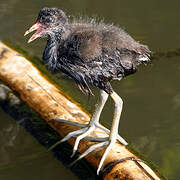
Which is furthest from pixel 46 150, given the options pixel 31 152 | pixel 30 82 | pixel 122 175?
pixel 122 175

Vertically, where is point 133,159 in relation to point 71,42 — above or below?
below

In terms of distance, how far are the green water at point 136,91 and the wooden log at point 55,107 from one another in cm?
34

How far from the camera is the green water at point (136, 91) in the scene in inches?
158

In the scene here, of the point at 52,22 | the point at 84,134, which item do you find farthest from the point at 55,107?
the point at 52,22

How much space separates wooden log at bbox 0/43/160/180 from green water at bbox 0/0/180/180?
1.11ft

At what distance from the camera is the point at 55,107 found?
4.07m

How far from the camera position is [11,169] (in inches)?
153

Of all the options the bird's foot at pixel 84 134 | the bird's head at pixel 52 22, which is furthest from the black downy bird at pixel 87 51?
the bird's foot at pixel 84 134

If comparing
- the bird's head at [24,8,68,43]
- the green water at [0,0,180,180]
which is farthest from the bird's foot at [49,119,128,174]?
the bird's head at [24,8,68,43]

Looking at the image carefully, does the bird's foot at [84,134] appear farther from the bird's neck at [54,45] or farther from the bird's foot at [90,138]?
the bird's neck at [54,45]

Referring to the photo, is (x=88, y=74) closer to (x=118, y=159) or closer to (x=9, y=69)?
(x=118, y=159)

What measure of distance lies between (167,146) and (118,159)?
0.95 meters

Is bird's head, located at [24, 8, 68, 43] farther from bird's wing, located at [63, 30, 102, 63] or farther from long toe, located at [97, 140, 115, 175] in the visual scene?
long toe, located at [97, 140, 115, 175]

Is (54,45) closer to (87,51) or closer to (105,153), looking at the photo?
(87,51)
